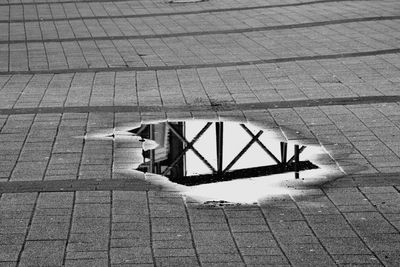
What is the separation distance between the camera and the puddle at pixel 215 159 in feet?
23.6

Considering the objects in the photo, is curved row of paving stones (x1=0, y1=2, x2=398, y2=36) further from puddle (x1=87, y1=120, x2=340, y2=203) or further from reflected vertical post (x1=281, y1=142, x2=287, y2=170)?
reflected vertical post (x1=281, y1=142, x2=287, y2=170)

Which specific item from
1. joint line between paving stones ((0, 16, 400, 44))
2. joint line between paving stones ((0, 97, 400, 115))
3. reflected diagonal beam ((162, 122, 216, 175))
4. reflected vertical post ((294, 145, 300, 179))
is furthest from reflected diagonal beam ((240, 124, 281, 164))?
joint line between paving stones ((0, 16, 400, 44))

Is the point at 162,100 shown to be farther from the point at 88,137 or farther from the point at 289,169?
the point at 289,169

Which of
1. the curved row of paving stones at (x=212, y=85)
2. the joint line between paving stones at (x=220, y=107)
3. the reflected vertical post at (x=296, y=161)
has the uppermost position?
the reflected vertical post at (x=296, y=161)

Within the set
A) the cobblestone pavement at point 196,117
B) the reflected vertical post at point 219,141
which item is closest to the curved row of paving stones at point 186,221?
the cobblestone pavement at point 196,117

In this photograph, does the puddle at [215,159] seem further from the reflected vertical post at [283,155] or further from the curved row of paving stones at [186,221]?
the curved row of paving stones at [186,221]

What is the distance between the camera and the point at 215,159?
8.12 meters

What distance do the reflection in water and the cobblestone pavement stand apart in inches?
9.6

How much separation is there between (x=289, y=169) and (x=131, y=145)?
161 cm

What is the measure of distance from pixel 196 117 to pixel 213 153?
1102 mm

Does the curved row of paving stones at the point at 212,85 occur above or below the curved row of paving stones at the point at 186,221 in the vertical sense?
below

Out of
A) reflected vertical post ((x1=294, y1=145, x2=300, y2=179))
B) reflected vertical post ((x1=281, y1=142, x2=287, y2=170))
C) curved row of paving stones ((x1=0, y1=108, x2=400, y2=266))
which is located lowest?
reflected vertical post ((x1=281, y1=142, x2=287, y2=170))

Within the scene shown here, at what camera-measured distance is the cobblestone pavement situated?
587cm

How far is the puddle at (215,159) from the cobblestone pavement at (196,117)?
13cm
